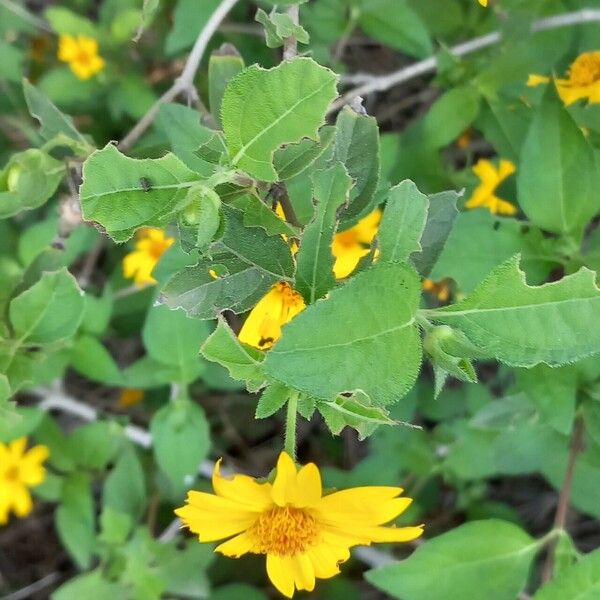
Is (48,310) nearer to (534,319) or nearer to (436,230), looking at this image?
(436,230)

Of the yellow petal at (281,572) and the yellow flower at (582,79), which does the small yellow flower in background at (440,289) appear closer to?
the yellow flower at (582,79)

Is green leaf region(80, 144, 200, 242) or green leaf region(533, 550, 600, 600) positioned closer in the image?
green leaf region(80, 144, 200, 242)

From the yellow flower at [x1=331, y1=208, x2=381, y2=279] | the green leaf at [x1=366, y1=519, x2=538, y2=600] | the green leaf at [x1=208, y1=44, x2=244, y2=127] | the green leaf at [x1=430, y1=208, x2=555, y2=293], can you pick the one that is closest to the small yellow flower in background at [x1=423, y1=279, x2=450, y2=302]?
the yellow flower at [x1=331, y1=208, x2=381, y2=279]

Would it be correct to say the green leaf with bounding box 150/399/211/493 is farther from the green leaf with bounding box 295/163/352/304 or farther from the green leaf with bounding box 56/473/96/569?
the green leaf with bounding box 295/163/352/304

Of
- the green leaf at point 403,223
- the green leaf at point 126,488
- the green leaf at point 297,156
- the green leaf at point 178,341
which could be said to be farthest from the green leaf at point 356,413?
the green leaf at point 126,488

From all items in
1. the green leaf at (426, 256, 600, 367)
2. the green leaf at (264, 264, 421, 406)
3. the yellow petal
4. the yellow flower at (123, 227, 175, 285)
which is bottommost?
the yellow flower at (123, 227, 175, 285)

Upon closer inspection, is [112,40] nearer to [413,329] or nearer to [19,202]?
[19,202]
